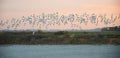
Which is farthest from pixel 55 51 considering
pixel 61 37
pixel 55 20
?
pixel 55 20

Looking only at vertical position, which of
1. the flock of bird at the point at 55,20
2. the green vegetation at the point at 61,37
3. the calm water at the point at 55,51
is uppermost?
the flock of bird at the point at 55,20

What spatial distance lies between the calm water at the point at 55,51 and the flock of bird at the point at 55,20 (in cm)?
15

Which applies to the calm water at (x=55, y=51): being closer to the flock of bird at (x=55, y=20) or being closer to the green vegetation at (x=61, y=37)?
the green vegetation at (x=61, y=37)

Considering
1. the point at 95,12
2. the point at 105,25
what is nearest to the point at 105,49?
the point at 105,25

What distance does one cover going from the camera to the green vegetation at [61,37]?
4.89ft

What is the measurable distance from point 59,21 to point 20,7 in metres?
0.29

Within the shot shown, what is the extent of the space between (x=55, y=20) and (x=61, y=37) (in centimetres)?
13

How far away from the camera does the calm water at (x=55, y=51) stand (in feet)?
4.87

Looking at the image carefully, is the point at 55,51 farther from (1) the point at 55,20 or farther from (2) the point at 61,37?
(1) the point at 55,20

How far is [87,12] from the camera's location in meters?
1.49

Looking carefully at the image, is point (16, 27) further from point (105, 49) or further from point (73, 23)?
point (105, 49)

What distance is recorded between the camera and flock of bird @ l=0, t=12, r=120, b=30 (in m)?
1.48

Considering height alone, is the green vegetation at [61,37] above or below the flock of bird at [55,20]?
below

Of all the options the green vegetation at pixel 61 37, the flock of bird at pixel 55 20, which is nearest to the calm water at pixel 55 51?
the green vegetation at pixel 61 37
